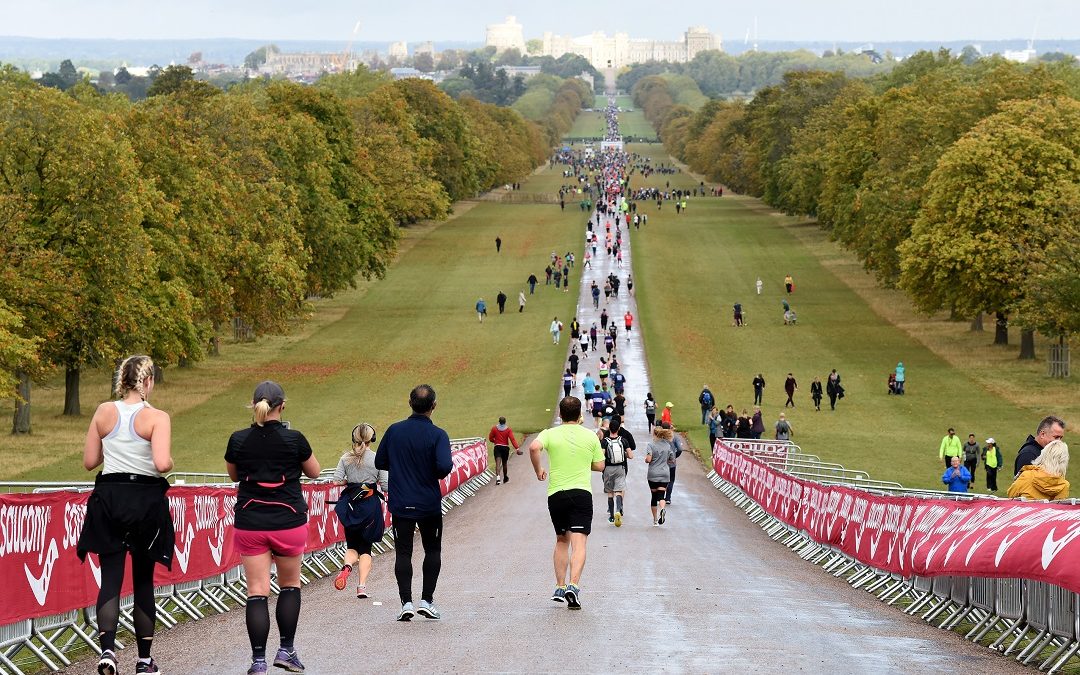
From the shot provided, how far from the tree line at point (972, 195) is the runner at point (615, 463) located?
36067mm

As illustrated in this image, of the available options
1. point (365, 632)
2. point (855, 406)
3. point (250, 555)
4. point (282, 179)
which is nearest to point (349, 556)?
point (365, 632)

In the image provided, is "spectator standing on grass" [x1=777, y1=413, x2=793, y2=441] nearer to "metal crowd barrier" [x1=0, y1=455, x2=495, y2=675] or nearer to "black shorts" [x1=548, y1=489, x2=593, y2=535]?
"metal crowd barrier" [x1=0, y1=455, x2=495, y2=675]

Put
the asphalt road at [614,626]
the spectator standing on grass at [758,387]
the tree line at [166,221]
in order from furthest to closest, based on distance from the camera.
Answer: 1. the spectator standing on grass at [758,387]
2. the tree line at [166,221]
3. the asphalt road at [614,626]

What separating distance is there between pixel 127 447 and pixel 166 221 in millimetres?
51548

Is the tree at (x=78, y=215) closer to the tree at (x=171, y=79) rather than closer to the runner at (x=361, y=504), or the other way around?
the runner at (x=361, y=504)

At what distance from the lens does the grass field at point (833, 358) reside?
54.6m

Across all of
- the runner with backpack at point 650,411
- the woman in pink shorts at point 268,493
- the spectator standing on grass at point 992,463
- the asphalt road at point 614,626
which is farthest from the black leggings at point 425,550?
the runner with backpack at point 650,411

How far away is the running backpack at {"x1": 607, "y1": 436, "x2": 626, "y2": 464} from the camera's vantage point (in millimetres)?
27859

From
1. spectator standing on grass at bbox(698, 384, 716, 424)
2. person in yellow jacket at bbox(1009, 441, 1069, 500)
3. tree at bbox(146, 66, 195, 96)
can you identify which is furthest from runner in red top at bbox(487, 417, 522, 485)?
tree at bbox(146, 66, 195, 96)

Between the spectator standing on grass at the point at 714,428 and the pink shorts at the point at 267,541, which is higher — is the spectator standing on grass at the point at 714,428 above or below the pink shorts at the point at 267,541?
below

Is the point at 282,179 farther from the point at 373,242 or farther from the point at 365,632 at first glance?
the point at 365,632

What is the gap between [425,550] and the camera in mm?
16281

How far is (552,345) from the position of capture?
79.9 meters

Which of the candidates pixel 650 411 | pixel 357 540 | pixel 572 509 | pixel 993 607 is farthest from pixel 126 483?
pixel 650 411
